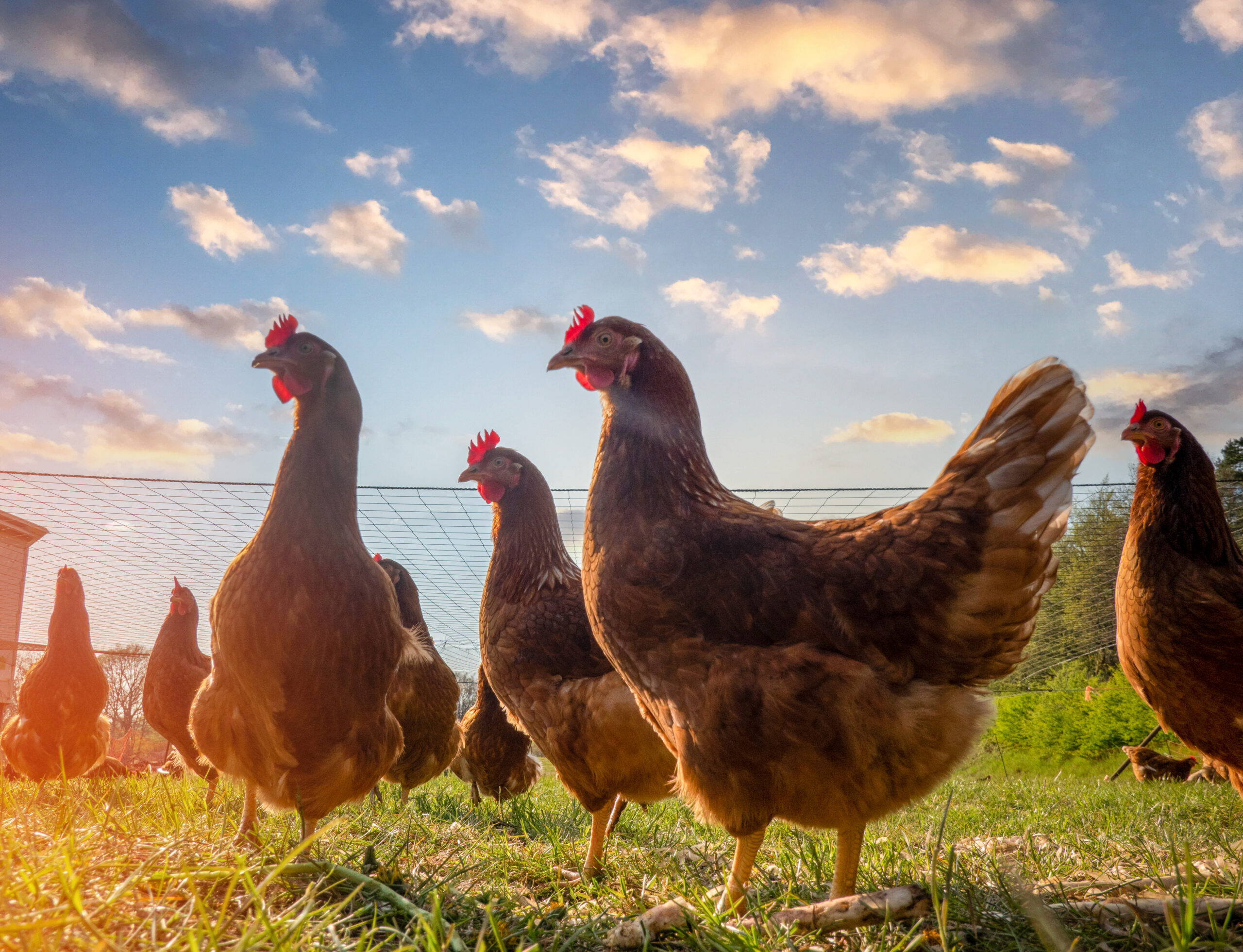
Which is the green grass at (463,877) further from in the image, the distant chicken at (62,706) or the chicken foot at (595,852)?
the distant chicken at (62,706)

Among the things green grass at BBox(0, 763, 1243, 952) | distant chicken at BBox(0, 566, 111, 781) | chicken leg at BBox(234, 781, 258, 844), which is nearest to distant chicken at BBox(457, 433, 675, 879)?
green grass at BBox(0, 763, 1243, 952)

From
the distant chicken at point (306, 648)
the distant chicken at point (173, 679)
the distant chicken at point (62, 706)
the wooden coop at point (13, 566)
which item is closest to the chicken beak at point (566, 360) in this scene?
the distant chicken at point (306, 648)

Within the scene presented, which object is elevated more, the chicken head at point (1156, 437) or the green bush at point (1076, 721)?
the chicken head at point (1156, 437)

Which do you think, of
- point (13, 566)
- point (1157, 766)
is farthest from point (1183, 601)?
point (13, 566)

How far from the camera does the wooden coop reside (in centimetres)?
1311

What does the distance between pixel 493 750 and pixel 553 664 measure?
2479 mm

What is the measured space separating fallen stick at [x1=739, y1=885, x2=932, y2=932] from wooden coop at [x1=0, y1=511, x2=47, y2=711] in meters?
13.9

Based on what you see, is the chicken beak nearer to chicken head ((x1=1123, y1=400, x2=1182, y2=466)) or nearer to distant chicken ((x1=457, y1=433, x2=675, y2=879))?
distant chicken ((x1=457, y1=433, x2=675, y2=879))

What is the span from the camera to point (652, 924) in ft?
5.71

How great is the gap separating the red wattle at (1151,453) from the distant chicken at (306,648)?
173 inches

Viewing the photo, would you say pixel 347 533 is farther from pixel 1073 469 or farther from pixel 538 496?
pixel 1073 469

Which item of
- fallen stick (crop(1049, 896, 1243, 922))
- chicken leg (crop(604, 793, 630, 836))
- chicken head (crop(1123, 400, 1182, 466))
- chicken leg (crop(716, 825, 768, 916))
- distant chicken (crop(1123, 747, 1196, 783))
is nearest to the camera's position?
fallen stick (crop(1049, 896, 1243, 922))

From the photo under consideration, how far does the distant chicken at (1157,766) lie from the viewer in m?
7.36

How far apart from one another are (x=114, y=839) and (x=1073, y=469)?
3.19 meters
